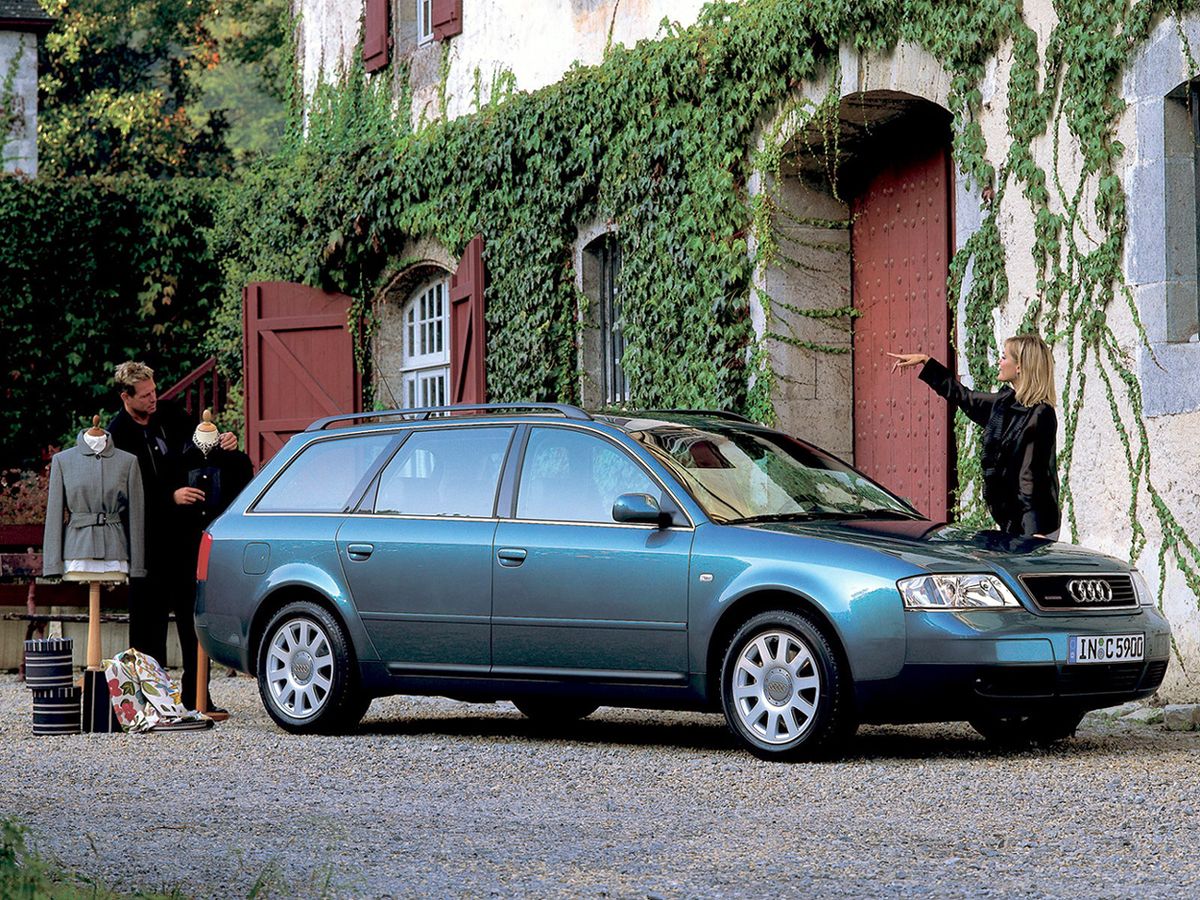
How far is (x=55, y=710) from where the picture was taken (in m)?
10.7

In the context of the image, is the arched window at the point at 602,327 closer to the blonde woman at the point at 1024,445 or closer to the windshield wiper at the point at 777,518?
the blonde woman at the point at 1024,445

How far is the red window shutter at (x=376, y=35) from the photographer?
19922mm

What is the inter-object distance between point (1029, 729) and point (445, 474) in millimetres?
3062

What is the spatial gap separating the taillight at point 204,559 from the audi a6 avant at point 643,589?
0.07 feet

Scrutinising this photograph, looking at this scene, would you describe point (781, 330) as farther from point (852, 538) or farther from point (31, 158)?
point (31, 158)

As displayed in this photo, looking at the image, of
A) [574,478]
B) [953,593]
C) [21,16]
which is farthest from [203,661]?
[21,16]

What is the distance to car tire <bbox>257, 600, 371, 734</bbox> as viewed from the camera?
10.1 meters

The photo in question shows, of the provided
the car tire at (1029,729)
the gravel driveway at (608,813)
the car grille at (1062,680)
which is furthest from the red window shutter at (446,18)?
the car grille at (1062,680)

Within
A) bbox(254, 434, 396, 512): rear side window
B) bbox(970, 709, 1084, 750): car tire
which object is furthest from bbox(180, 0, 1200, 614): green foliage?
bbox(254, 434, 396, 512): rear side window

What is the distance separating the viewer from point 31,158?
26500 millimetres

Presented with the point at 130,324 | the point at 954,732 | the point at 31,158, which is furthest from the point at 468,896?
the point at 31,158

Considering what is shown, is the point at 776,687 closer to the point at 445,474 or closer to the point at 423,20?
the point at 445,474

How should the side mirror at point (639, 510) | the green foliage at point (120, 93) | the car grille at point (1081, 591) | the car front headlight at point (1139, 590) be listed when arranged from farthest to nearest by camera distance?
the green foliage at point (120, 93), the side mirror at point (639, 510), the car front headlight at point (1139, 590), the car grille at point (1081, 591)

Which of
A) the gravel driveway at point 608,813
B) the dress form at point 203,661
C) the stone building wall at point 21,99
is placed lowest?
the gravel driveway at point 608,813
